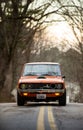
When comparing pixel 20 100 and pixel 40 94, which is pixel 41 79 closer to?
pixel 40 94

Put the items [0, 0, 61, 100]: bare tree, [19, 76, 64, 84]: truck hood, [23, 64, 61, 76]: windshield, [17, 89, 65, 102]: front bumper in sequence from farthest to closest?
[0, 0, 61, 100]: bare tree → [23, 64, 61, 76]: windshield → [19, 76, 64, 84]: truck hood → [17, 89, 65, 102]: front bumper

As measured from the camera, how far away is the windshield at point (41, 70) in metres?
22.2

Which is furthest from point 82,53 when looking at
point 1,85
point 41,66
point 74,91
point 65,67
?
point 41,66

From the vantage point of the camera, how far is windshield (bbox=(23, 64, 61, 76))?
2216 centimetres

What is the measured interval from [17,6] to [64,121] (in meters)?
23.3

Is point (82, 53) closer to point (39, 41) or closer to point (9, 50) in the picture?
point (39, 41)

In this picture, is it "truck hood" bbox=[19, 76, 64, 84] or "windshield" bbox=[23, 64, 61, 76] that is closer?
"truck hood" bbox=[19, 76, 64, 84]

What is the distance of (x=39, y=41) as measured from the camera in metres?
82.6

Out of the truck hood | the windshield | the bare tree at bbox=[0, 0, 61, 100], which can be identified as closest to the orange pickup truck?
the truck hood

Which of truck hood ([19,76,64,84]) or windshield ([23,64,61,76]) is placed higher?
windshield ([23,64,61,76])

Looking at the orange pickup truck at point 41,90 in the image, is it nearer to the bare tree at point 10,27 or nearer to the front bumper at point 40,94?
the front bumper at point 40,94

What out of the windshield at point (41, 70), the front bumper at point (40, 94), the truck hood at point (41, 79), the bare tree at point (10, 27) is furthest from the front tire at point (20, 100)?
the bare tree at point (10, 27)

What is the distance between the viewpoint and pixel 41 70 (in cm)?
2233

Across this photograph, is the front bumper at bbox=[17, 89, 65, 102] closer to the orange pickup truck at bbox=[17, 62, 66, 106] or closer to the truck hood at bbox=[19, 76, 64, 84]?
the orange pickup truck at bbox=[17, 62, 66, 106]
